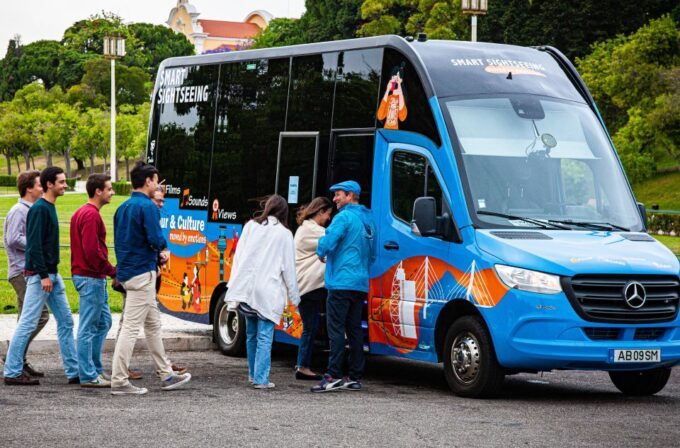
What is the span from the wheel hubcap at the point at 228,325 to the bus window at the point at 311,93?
2128 mm

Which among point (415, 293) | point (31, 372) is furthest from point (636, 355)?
point (31, 372)

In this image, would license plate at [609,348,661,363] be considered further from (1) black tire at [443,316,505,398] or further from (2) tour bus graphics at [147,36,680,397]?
(1) black tire at [443,316,505,398]

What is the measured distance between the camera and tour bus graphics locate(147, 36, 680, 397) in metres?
10.1

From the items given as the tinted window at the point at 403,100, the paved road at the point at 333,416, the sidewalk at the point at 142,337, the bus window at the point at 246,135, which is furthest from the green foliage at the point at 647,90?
the paved road at the point at 333,416

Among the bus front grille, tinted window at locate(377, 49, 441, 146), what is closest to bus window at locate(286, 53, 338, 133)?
tinted window at locate(377, 49, 441, 146)

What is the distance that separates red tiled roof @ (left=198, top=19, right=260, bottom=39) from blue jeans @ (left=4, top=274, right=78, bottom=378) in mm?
174013

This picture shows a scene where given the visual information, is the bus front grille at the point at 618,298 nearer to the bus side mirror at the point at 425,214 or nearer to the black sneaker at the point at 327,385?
the bus side mirror at the point at 425,214

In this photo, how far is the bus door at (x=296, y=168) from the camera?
1263 cm

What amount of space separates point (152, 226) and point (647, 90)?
3729 centimetres

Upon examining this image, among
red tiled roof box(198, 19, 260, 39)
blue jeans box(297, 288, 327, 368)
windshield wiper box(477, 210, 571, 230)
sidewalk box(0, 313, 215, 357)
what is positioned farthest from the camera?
red tiled roof box(198, 19, 260, 39)

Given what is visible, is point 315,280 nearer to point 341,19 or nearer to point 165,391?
point 165,391

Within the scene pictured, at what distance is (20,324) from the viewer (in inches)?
431

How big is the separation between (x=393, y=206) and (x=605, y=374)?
3.04 m

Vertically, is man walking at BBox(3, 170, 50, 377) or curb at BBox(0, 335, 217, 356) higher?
man walking at BBox(3, 170, 50, 377)
